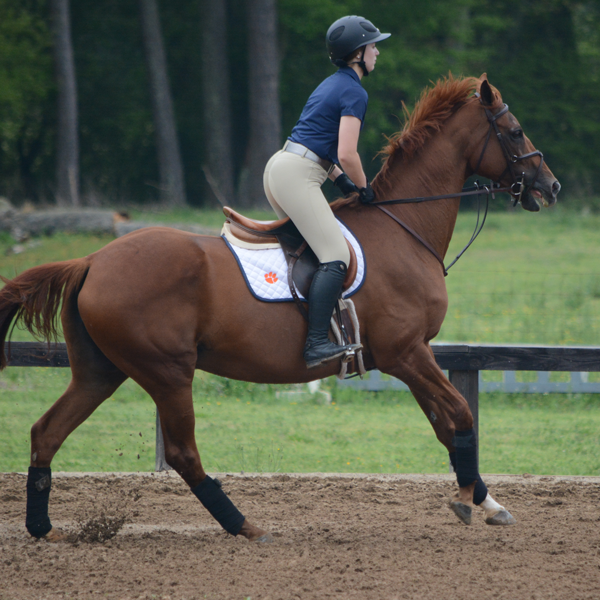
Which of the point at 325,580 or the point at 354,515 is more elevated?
the point at 325,580

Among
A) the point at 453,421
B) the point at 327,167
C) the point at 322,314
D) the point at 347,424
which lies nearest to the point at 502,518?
the point at 453,421

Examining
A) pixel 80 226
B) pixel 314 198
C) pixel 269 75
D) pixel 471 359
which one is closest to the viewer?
pixel 314 198

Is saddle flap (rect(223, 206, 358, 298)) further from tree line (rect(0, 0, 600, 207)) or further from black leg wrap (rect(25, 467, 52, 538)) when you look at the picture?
tree line (rect(0, 0, 600, 207))

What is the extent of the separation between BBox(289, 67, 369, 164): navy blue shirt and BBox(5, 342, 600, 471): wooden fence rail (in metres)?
1.88

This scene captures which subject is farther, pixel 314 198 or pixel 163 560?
pixel 314 198

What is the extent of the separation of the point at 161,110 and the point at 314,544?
23.6 meters

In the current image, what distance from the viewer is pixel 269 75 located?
2397cm

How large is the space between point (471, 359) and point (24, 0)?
26396mm

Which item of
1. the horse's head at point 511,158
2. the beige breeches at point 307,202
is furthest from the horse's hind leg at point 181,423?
the horse's head at point 511,158

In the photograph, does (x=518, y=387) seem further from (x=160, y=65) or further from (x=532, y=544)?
(x=160, y=65)

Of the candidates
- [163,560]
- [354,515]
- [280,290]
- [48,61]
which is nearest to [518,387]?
[354,515]

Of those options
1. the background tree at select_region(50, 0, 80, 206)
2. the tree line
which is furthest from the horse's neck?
the background tree at select_region(50, 0, 80, 206)

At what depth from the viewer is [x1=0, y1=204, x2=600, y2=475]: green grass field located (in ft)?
21.9

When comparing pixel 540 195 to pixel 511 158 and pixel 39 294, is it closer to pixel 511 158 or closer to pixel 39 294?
pixel 511 158
